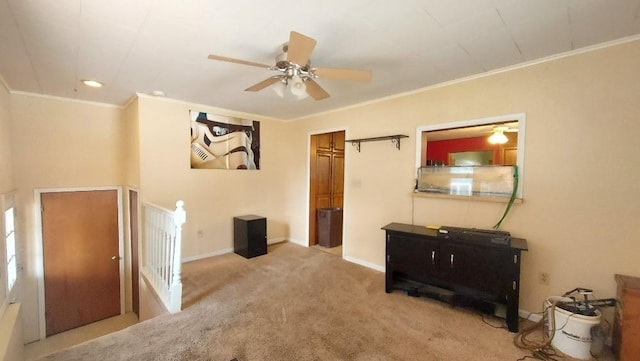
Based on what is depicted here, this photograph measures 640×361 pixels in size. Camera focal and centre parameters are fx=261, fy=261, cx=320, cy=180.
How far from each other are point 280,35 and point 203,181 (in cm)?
294

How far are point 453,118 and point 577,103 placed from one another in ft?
3.36

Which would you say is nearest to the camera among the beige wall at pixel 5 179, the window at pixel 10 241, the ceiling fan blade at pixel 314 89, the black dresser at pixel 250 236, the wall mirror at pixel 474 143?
the ceiling fan blade at pixel 314 89

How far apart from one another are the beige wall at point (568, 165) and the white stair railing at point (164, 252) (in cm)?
278

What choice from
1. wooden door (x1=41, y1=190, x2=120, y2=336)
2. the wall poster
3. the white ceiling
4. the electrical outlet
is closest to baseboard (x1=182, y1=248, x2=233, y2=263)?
wooden door (x1=41, y1=190, x2=120, y2=336)

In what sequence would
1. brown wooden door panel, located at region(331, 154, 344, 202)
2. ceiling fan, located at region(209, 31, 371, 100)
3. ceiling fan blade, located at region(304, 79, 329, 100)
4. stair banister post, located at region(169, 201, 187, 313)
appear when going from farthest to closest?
1. brown wooden door panel, located at region(331, 154, 344, 202)
2. stair banister post, located at region(169, 201, 187, 313)
3. ceiling fan blade, located at region(304, 79, 329, 100)
4. ceiling fan, located at region(209, 31, 371, 100)

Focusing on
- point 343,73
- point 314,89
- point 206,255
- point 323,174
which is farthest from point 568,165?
point 206,255

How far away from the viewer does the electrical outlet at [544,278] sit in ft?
8.03

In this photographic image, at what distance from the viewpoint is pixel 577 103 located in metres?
2.29

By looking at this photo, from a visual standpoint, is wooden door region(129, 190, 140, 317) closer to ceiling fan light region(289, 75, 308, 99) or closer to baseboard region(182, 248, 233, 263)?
baseboard region(182, 248, 233, 263)

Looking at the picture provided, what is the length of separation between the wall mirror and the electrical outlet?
0.75m

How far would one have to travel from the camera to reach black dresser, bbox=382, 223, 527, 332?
7.68 ft

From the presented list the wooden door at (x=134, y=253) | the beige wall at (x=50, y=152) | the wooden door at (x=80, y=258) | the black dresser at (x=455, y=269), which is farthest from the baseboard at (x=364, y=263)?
the beige wall at (x=50, y=152)

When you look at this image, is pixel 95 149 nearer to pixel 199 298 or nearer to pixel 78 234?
pixel 78 234

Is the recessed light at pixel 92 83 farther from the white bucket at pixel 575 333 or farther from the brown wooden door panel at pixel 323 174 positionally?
the white bucket at pixel 575 333
